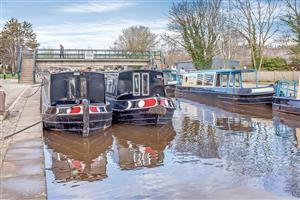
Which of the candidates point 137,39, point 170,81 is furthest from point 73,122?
point 137,39

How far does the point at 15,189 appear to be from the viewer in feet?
21.6

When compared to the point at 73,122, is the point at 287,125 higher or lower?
→ lower

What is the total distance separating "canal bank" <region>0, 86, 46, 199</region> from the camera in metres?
6.47

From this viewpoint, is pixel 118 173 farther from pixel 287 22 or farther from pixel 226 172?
pixel 287 22

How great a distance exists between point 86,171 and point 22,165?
1376 millimetres

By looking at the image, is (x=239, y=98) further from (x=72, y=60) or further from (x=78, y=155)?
(x=72, y=60)

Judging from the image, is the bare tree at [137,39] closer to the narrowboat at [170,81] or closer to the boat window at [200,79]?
the narrowboat at [170,81]

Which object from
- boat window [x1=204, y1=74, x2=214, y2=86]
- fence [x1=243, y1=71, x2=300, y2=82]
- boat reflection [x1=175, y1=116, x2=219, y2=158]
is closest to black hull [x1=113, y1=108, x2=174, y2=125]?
boat reflection [x1=175, y1=116, x2=219, y2=158]

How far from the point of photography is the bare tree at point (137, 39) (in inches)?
2454

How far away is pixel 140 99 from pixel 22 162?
7483 mm

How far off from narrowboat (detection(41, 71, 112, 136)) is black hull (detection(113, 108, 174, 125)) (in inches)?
38.6

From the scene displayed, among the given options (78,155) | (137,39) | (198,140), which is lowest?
(78,155)

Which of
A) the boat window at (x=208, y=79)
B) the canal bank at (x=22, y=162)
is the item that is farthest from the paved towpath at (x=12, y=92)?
the boat window at (x=208, y=79)

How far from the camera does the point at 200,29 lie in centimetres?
4762
